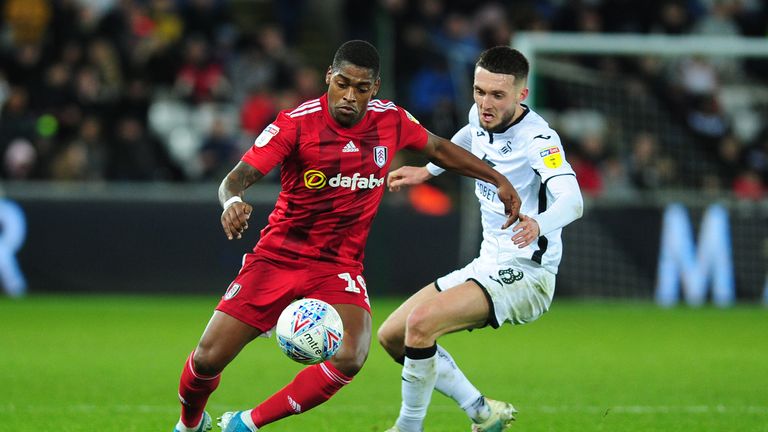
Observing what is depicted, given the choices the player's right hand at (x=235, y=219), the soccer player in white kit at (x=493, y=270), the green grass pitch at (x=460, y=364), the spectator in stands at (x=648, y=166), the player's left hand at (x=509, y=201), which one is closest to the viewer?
the player's right hand at (x=235, y=219)

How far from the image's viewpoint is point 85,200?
1597cm

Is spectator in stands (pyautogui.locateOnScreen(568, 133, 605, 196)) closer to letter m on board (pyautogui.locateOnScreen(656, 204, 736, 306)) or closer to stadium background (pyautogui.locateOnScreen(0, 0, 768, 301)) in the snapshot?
stadium background (pyautogui.locateOnScreen(0, 0, 768, 301))

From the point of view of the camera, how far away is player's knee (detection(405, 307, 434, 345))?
672 centimetres

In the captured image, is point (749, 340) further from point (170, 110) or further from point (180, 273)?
point (170, 110)

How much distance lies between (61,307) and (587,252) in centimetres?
659

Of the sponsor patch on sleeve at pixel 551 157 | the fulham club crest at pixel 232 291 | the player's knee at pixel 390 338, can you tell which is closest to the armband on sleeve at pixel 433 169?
the sponsor patch on sleeve at pixel 551 157

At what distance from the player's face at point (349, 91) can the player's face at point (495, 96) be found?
71cm

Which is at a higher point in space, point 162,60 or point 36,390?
point 162,60

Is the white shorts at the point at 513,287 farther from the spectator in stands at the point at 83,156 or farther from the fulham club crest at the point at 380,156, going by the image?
the spectator in stands at the point at 83,156

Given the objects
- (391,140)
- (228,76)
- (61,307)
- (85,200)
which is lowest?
(61,307)

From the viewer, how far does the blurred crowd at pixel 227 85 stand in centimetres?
1622

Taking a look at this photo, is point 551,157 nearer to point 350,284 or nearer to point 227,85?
point 350,284

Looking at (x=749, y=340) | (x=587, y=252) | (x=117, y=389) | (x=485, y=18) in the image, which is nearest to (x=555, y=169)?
(x=117, y=389)

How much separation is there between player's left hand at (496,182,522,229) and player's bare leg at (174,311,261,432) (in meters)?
1.46
